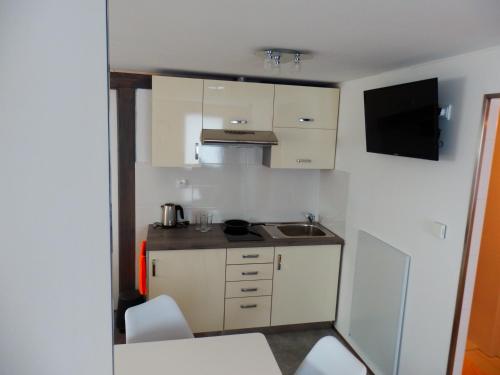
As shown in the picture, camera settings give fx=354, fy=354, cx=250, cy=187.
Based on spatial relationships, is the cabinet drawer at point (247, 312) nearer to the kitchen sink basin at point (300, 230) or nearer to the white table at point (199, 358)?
the kitchen sink basin at point (300, 230)

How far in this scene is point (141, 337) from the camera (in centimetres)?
195

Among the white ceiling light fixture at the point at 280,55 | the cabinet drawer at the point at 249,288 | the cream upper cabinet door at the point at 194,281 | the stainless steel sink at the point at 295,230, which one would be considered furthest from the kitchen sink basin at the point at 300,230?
the white ceiling light fixture at the point at 280,55

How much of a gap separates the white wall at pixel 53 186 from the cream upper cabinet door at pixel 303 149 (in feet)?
9.18

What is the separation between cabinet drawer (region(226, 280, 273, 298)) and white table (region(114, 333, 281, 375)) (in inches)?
48.8

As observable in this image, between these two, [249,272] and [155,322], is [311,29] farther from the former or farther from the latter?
[249,272]

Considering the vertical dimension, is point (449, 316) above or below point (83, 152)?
below

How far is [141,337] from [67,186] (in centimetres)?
182

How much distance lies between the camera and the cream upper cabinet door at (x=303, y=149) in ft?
10.3

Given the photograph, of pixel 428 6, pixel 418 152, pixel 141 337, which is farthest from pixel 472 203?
pixel 141 337

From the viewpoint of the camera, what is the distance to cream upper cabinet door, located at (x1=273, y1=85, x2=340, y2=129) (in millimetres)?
3092

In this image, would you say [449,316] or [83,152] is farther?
[449,316]

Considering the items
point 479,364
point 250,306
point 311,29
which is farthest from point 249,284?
point 311,29

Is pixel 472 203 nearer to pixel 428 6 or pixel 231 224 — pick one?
pixel 428 6

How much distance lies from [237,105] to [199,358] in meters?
2.03
